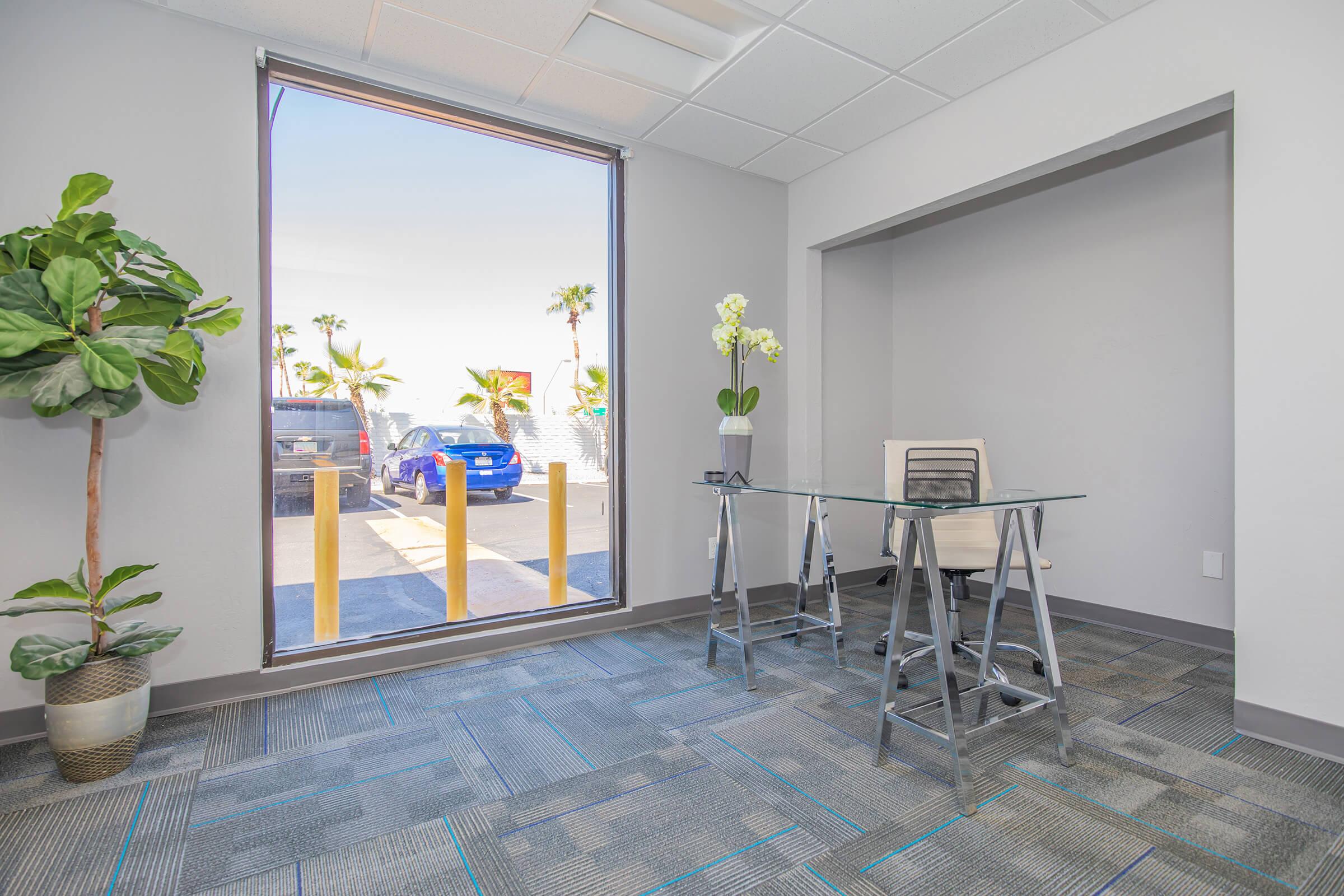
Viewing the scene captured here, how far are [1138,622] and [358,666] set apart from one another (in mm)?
3775

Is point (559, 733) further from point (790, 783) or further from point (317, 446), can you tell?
point (317, 446)

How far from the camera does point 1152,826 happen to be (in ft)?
5.40

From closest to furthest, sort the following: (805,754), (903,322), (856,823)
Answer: (856,823), (805,754), (903,322)

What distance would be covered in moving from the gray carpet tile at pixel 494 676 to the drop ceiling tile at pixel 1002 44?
3023 millimetres

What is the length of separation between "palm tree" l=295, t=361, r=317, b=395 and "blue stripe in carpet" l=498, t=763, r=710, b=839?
6.43 feet

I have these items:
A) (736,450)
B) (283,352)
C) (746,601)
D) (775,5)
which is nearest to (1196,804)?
(746,601)

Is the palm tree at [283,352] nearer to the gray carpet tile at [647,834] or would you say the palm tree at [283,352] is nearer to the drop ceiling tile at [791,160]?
the gray carpet tile at [647,834]

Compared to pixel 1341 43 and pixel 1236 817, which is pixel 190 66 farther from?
pixel 1236 817

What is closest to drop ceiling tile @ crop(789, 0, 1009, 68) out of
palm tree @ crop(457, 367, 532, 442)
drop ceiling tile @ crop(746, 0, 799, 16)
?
drop ceiling tile @ crop(746, 0, 799, 16)

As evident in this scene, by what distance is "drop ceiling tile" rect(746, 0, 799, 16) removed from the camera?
7.57ft

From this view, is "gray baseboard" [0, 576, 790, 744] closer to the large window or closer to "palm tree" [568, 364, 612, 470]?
the large window

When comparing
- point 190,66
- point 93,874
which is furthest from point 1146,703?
point 190,66

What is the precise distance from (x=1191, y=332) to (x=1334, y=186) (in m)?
1.22

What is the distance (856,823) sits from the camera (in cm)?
167
